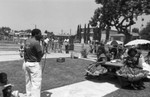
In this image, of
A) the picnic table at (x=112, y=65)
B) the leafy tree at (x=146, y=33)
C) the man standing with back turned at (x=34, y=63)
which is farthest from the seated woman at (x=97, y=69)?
the leafy tree at (x=146, y=33)

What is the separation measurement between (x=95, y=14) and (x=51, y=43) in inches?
280

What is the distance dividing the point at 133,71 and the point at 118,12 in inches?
352

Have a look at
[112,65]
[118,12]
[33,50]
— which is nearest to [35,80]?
[33,50]

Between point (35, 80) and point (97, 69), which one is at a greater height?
point (35, 80)

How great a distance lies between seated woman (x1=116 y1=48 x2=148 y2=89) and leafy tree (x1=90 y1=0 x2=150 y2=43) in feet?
23.1

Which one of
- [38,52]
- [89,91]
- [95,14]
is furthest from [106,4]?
[38,52]

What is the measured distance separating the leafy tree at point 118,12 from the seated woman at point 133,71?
23.1 ft

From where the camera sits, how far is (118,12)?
13367 millimetres

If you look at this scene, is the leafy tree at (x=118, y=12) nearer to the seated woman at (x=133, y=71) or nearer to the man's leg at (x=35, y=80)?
the seated woman at (x=133, y=71)

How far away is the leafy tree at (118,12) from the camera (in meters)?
11.9

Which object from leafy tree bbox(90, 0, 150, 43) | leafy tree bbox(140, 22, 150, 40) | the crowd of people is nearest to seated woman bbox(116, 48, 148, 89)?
the crowd of people

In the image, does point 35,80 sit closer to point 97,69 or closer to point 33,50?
point 33,50

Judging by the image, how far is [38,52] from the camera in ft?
12.2

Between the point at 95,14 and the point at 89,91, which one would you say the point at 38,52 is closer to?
the point at 89,91
